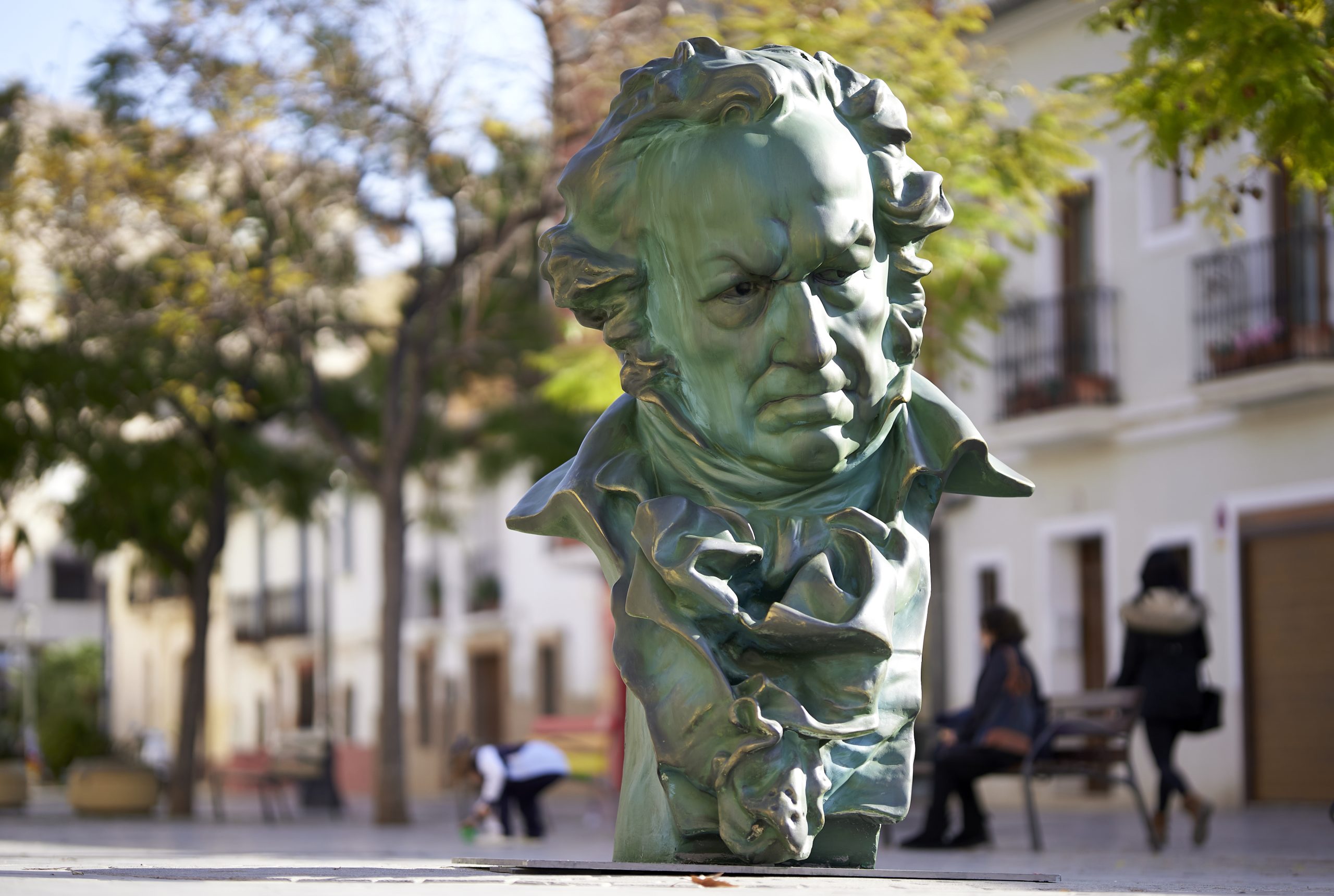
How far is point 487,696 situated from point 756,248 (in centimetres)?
3650

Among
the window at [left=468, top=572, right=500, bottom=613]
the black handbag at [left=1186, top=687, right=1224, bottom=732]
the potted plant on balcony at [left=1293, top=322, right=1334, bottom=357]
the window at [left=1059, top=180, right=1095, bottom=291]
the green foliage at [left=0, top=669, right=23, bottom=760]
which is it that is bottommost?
the green foliage at [left=0, top=669, right=23, bottom=760]

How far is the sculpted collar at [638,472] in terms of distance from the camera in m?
3.31

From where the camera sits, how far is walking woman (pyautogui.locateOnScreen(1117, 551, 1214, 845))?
11.0 m

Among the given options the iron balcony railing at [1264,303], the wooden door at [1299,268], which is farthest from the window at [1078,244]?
the wooden door at [1299,268]

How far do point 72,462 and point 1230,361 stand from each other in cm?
1123

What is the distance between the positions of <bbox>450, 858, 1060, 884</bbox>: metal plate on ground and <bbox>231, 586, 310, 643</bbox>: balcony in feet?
146

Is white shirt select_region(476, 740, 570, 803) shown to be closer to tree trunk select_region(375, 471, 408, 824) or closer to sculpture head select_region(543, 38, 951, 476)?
tree trunk select_region(375, 471, 408, 824)

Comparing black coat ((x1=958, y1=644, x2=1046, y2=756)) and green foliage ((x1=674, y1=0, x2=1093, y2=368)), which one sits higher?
green foliage ((x1=674, y1=0, x2=1093, y2=368))

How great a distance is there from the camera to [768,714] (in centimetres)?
308

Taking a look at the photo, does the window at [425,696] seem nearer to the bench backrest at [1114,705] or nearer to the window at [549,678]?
the window at [549,678]

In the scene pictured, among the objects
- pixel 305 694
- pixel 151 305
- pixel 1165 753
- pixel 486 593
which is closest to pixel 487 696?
pixel 486 593

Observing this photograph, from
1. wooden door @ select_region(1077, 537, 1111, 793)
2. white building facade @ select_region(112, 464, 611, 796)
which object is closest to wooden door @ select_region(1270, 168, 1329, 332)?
wooden door @ select_region(1077, 537, 1111, 793)

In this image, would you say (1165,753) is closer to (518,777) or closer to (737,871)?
(518,777)

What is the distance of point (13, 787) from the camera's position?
2206cm
